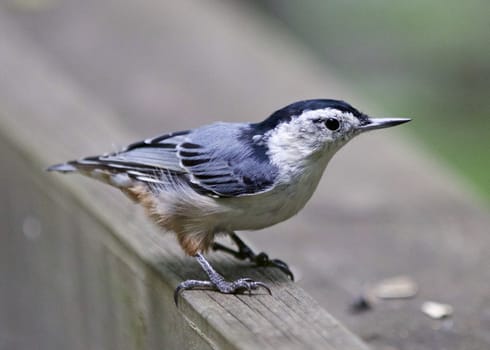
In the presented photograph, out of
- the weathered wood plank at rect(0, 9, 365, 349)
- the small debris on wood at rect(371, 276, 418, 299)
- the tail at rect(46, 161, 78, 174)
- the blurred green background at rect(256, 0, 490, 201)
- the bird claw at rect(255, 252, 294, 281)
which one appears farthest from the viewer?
the blurred green background at rect(256, 0, 490, 201)

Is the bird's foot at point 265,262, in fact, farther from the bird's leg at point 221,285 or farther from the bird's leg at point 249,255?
the bird's leg at point 221,285

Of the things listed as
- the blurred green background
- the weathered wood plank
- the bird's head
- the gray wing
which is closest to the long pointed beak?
the bird's head

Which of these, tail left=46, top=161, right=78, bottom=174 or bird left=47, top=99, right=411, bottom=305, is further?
tail left=46, top=161, right=78, bottom=174

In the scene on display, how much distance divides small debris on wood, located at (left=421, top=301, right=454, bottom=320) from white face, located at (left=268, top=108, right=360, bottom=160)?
731 millimetres

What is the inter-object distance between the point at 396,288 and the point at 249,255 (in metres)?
0.60

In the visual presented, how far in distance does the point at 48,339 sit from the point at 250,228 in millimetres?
1250

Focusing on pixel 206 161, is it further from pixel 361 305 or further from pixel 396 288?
pixel 396 288

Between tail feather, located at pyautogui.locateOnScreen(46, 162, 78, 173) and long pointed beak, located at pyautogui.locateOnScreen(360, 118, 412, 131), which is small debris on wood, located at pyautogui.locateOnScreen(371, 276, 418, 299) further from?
tail feather, located at pyautogui.locateOnScreen(46, 162, 78, 173)

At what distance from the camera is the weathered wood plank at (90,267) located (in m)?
2.67

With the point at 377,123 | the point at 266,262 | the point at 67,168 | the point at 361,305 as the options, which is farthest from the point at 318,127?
the point at 67,168

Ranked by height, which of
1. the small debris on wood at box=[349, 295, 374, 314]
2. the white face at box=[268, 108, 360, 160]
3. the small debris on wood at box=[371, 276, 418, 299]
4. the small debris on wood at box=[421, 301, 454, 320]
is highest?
the white face at box=[268, 108, 360, 160]

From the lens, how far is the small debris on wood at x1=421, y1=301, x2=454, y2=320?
11.1 ft

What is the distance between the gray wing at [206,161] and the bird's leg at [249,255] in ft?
0.67

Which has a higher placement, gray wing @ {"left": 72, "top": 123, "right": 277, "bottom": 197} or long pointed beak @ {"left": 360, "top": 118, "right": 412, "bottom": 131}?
long pointed beak @ {"left": 360, "top": 118, "right": 412, "bottom": 131}
